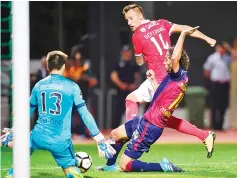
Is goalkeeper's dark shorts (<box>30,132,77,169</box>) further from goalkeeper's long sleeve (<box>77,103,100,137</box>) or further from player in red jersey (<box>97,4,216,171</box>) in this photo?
player in red jersey (<box>97,4,216,171</box>)

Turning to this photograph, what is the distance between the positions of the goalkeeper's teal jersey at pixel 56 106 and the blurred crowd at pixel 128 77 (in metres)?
5.85

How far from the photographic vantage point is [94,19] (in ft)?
57.7

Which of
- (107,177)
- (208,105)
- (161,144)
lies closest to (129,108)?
(107,177)

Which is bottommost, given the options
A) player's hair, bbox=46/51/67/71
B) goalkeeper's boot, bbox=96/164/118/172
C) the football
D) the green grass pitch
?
the green grass pitch

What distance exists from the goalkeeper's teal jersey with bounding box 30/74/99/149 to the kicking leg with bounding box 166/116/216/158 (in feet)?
5.37

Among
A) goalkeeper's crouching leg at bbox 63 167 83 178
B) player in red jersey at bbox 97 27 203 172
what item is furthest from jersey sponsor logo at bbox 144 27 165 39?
goalkeeper's crouching leg at bbox 63 167 83 178

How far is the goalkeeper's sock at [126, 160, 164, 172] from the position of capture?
10.0 metres

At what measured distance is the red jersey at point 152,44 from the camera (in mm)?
10531

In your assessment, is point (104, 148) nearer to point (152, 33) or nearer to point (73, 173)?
point (73, 173)

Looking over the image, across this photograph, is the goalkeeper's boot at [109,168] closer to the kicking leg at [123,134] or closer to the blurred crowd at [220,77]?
the kicking leg at [123,134]

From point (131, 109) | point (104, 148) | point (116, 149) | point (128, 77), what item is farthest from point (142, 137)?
point (128, 77)

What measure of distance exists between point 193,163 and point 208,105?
24.7 feet

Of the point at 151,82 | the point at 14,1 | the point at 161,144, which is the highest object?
the point at 14,1

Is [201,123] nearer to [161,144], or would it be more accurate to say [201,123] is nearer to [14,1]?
[161,144]
